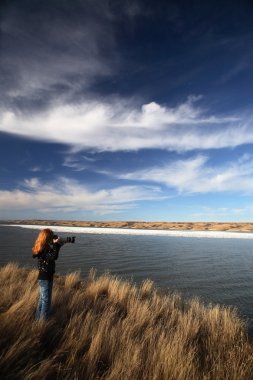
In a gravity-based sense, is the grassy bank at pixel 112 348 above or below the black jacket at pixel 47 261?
below

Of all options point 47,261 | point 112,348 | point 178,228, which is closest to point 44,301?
point 47,261

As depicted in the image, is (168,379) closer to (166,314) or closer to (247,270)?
(166,314)

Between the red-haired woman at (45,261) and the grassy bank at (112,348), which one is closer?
the grassy bank at (112,348)

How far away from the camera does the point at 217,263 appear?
1991 centimetres

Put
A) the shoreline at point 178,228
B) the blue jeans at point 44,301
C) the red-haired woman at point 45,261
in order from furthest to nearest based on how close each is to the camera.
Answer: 1. the shoreline at point 178,228
2. the red-haired woman at point 45,261
3. the blue jeans at point 44,301

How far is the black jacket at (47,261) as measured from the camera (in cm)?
631

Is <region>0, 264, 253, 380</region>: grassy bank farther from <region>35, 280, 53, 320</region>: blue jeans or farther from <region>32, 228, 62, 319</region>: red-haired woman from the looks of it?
<region>32, 228, 62, 319</region>: red-haired woman

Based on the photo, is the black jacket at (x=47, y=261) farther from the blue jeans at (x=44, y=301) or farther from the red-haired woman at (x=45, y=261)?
the blue jeans at (x=44, y=301)

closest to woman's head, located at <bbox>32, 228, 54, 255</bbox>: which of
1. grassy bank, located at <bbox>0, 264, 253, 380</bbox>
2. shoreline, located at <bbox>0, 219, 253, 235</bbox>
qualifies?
grassy bank, located at <bbox>0, 264, 253, 380</bbox>

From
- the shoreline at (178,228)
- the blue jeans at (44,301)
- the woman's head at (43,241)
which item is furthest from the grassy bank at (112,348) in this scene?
the shoreline at (178,228)

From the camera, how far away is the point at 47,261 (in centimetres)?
636

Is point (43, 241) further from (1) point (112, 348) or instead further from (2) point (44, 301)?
(1) point (112, 348)

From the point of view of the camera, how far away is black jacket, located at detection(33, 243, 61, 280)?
6.31m

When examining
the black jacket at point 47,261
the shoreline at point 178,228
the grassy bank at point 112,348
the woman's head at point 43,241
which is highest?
the shoreline at point 178,228
